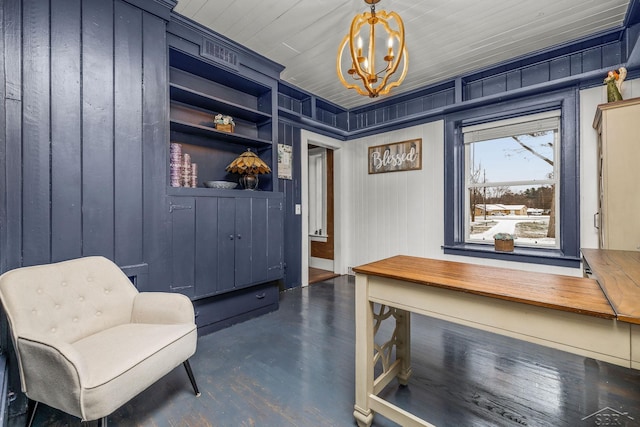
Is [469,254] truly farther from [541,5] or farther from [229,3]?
[229,3]

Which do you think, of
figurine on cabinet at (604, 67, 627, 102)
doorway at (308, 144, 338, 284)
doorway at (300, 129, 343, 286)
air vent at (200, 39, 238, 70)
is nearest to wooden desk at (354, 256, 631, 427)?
figurine on cabinet at (604, 67, 627, 102)

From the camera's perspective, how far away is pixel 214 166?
2.97 meters

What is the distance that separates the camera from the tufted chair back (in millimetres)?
1368

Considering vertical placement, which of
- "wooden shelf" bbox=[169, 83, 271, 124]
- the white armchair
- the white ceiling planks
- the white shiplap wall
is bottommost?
the white armchair

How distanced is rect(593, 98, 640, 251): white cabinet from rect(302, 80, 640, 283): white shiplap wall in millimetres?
567

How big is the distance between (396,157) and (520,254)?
6.53ft

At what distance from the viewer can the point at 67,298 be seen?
1573mm

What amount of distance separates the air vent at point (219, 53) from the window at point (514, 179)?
2.91m

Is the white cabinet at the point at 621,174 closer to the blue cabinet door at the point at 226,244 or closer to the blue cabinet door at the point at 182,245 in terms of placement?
the blue cabinet door at the point at 226,244

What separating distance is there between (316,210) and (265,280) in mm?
2550

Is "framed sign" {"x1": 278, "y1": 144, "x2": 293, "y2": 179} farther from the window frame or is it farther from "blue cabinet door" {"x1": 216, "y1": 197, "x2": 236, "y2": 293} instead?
the window frame

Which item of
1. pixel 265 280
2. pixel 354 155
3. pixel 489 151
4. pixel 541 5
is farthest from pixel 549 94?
pixel 265 280

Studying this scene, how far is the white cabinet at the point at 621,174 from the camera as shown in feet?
6.97

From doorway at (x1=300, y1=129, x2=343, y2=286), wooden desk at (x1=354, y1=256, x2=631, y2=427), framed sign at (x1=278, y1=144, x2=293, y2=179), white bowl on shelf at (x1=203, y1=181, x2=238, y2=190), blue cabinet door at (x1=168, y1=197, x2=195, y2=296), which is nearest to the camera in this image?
wooden desk at (x1=354, y1=256, x2=631, y2=427)
